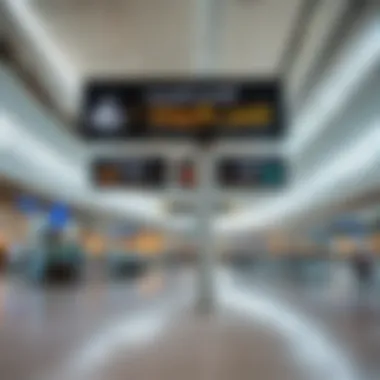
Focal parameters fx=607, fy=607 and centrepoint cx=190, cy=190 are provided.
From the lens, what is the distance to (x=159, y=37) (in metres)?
12.5

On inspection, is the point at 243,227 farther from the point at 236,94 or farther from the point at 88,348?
the point at 88,348

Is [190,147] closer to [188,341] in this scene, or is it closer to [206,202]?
[206,202]

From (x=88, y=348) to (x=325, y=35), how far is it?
8276 mm

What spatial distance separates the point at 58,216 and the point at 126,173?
7.59 meters

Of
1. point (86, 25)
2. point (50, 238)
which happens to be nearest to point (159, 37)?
point (86, 25)

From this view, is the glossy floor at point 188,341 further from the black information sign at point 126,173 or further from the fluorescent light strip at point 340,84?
the fluorescent light strip at point 340,84

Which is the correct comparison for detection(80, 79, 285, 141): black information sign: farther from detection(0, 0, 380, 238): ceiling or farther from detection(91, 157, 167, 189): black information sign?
detection(91, 157, 167, 189): black information sign

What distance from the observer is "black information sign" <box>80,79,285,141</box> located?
988cm

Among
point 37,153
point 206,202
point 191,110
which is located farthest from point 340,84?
point 37,153

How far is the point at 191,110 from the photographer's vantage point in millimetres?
9930

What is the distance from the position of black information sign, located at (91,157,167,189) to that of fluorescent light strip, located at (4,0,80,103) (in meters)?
2.73

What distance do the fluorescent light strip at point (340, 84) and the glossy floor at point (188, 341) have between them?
14.6ft

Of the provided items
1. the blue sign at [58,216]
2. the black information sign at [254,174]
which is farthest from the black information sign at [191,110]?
the blue sign at [58,216]

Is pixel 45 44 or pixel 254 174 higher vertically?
pixel 45 44
